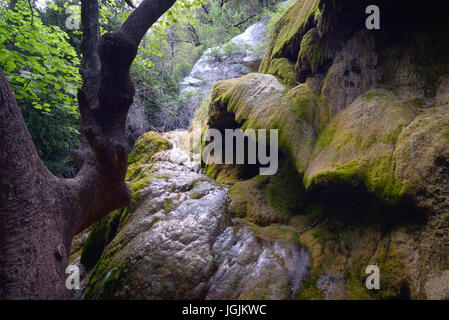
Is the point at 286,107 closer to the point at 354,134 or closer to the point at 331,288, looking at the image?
the point at 354,134

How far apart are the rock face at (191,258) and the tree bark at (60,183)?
63 centimetres

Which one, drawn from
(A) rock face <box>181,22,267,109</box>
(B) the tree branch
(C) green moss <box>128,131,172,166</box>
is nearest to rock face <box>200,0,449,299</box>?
(B) the tree branch

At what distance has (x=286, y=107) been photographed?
3.89m

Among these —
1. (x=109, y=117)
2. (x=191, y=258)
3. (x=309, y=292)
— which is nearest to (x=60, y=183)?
(x=109, y=117)

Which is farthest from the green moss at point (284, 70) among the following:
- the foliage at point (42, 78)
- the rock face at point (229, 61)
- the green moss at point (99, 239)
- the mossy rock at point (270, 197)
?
the rock face at point (229, 61)

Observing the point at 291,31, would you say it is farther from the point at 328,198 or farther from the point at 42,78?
the point at 42,78

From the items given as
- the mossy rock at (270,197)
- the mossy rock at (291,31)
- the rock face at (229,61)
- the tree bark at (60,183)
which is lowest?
the mossy rock at (270,197)

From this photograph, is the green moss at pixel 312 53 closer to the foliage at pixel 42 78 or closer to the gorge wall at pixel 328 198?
the gorge wall at pixel 328 198

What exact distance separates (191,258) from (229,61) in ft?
44.3

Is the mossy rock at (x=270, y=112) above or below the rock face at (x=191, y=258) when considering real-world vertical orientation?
above

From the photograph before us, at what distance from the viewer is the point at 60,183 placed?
7.67ft

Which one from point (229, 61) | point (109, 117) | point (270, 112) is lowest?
point (109, 117)

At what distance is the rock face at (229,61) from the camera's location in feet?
43.2
